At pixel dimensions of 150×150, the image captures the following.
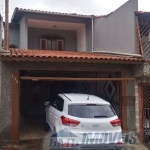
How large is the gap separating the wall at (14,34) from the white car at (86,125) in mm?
10233

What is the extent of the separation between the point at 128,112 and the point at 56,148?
154 inches

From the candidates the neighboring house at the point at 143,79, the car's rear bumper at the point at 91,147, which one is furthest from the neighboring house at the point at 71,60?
the car's rear bumper at the point at 91,147

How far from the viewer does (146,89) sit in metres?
10.3

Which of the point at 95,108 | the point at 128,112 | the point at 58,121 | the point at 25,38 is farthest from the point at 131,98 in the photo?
the point at 25,38

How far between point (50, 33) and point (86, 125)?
10.3m

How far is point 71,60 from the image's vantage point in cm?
871

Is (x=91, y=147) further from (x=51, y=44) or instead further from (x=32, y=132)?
(x=51, y=44)

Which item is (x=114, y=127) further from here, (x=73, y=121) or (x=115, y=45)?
(x=115, y=45)

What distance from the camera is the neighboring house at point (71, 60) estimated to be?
8.76m

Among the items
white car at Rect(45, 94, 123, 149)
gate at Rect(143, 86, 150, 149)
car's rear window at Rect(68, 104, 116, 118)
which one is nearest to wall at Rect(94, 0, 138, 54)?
gate at Rect(143, 86, 150, 149)

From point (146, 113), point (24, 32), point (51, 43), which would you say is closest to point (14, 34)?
point (24, 32)

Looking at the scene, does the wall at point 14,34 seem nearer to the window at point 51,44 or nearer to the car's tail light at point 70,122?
the window at point 51,44

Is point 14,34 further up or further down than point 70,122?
further up

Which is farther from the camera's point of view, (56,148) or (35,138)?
(35,138)
